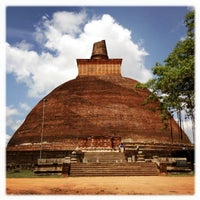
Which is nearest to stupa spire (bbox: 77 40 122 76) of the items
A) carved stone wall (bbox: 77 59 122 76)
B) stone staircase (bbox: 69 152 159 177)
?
carved stone wall (bbox: 77 59 122 76)

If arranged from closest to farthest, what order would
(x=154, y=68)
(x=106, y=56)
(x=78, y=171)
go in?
1. (x=78, y=171)
2. (x=154, y=68)
3. (x=106, y=56)

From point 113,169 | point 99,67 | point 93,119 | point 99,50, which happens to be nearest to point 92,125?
point 93,119

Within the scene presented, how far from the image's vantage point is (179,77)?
53.6 feet

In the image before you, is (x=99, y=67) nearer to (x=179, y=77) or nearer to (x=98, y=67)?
(x=98, y=67)

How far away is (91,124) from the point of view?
86.0 ft

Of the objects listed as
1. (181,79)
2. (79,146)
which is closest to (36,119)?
(79,146)

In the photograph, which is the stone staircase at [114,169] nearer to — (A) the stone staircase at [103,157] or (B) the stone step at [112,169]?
(B) the stone step at [112,169]

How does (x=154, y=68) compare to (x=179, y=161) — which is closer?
(x=179, y=161)

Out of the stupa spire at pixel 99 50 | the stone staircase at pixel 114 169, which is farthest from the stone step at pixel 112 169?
the stupa spire at pixel 99 50

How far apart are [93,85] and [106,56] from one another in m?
7.17

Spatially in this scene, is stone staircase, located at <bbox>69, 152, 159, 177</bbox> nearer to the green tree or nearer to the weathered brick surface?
the green tree

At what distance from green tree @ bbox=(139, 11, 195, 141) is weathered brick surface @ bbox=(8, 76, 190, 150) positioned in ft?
22.3

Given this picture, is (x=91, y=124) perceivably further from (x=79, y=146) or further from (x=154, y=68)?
(x=154, y=68)

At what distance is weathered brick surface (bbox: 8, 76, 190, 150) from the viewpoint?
2541cm
